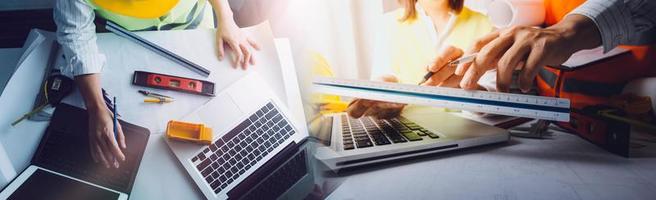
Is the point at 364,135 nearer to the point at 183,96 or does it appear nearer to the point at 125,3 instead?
the point at 183,96

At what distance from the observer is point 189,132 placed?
727 mm

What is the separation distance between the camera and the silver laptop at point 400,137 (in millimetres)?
756

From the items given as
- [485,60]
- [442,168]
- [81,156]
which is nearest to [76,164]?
[81,156]

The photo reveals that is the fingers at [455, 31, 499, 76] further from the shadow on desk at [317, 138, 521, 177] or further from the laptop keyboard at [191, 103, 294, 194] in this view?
the laptop keyboard at [191, 103, 294, 194]

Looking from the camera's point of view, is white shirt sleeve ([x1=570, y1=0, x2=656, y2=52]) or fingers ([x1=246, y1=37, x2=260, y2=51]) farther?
fingers ([x1=246, y1=37, x2=260, y2=51])

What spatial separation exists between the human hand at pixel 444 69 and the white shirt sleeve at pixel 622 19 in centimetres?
24

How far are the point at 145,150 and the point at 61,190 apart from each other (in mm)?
192

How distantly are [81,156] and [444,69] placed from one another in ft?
2.60

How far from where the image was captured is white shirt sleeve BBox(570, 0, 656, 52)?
0.69 metres

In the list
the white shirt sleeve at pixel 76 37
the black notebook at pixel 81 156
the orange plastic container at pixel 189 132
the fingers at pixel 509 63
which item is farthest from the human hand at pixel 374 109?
the white shirt sleeve at pixel 76 37

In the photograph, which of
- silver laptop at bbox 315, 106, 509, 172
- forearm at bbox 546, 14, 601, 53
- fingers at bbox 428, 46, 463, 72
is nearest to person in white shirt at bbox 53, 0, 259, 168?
silver laptop at bbox 315, 106, 509, 172

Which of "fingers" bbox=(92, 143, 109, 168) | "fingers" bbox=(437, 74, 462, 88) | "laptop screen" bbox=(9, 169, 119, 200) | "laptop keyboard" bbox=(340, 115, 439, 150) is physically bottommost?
"laptop screen" bbox=(9, 169, 119, 200)

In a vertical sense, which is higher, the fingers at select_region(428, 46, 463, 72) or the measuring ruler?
the fingers at select_region(428, 46, 463, 72)

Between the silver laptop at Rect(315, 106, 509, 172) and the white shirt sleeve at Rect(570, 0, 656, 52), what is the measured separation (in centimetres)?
27
